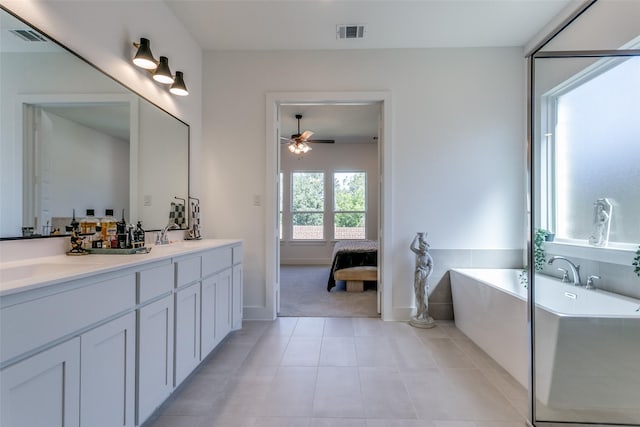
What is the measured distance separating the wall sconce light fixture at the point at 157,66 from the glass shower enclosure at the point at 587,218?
248 centimetres

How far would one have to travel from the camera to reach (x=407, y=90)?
312 cm

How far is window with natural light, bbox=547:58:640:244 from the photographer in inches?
78.3

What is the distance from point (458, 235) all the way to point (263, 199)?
7.03 ft

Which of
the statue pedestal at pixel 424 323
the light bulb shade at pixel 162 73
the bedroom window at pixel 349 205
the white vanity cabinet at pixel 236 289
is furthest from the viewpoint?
the bedroom window at pixel 349 205

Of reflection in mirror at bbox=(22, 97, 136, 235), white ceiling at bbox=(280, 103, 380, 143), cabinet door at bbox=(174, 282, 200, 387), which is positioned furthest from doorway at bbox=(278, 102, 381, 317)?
reflection in mirror at bbox=(22, 97, 136, 235)

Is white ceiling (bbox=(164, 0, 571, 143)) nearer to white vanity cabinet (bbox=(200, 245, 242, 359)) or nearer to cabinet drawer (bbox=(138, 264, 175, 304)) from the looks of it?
white vanity cabinet (bbox=(200, 245, 242, 359))

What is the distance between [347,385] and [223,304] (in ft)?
3.89

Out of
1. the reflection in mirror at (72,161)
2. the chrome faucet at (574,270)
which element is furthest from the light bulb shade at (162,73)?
the chrome faucet at (574,270)

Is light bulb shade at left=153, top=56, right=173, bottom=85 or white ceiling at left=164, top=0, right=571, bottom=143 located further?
white ceiling at left=164, top=0, right=571, bottom=143

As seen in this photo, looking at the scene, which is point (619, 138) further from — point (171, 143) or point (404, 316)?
point (171, 143)

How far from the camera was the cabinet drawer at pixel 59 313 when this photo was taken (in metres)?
0.86

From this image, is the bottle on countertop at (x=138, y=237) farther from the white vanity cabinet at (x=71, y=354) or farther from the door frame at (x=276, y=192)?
the door frame at (x=276, y=192)

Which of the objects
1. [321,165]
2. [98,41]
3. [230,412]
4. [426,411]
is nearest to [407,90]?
[98,41]

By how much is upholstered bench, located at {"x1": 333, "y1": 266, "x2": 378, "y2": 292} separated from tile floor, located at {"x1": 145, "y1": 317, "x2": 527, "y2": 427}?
1605 mm
